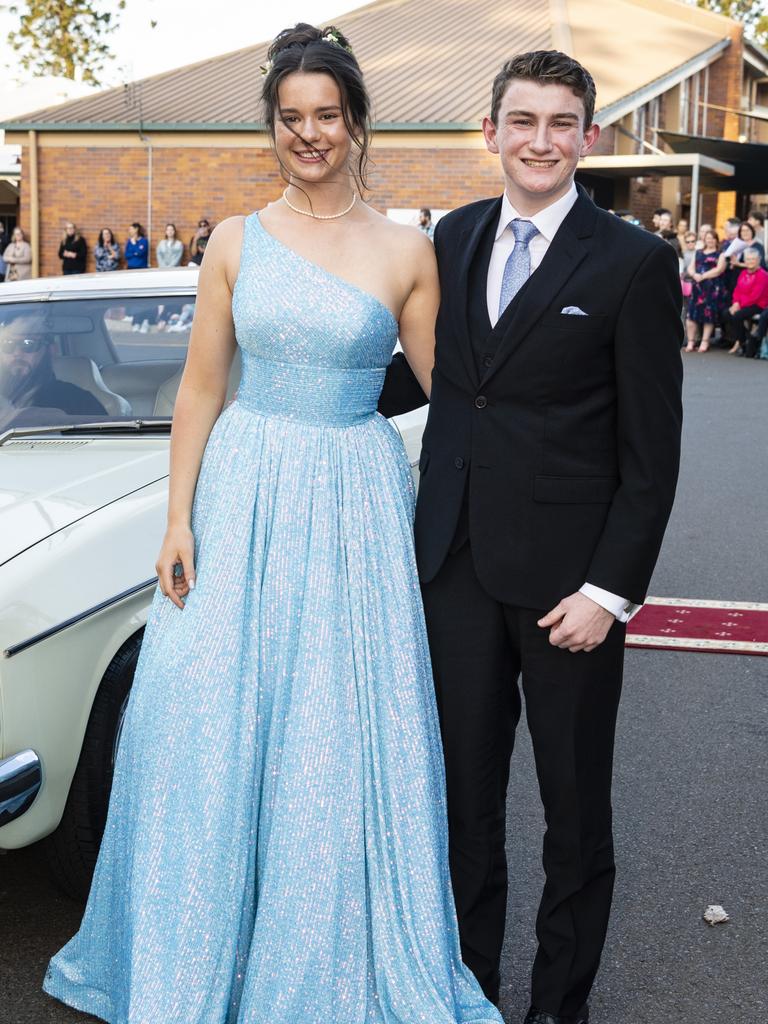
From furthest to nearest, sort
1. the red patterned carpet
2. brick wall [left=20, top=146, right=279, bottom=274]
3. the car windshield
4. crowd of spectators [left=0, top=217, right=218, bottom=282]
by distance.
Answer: brick wall [left=20, top=146, right=279, bottom=274], crowd of spectators [left=0, top=217, right=218, bottom=282], the red patterned carpet, the car windshield

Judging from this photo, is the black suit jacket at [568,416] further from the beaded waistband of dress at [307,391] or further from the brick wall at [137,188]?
the brick wall at [137,188]

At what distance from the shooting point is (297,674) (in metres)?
2.79

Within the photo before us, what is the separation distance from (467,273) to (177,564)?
90cm

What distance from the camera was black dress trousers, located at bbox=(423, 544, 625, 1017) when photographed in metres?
2.81

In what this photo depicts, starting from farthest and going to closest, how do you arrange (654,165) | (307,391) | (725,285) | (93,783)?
(654,165) → (725,285) → (93,783) → (307,391)

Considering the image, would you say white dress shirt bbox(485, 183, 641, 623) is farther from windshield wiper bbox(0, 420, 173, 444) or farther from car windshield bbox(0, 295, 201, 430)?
car windshield bbox(0, 295, 201, 430)

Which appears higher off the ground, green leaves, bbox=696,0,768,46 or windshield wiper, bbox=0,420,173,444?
green leaves, bbox=696,0,768,46

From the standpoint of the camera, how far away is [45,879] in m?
3.72

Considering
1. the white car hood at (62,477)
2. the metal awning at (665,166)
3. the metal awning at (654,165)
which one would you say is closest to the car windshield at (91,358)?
the white car hood at (62,477)

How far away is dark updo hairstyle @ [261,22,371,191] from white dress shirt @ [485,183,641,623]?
14.6 inches

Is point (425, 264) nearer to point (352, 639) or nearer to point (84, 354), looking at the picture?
point (352, 639)

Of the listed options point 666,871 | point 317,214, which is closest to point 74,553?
point 317,214

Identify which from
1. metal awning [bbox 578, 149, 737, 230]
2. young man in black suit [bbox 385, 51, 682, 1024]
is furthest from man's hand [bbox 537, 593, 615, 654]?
metal awning [bbox 578, 149, 737, 230]

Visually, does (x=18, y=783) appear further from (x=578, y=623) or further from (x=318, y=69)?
(x=318, y=69)
